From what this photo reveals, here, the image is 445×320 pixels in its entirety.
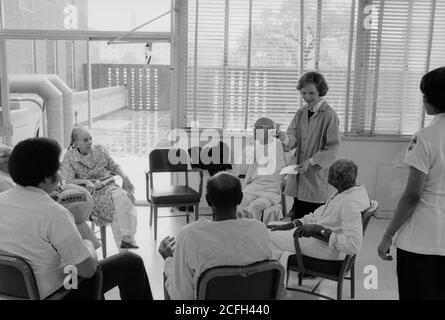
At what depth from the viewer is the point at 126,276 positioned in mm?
2326

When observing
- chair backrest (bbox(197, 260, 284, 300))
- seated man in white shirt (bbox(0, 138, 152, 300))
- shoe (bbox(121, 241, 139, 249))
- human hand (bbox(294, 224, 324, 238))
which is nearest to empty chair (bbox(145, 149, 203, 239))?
shoe (bbox(121, 241, 139, 249))

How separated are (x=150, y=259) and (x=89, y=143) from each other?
1.14 metres

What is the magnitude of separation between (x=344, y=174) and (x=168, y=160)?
2374 mm

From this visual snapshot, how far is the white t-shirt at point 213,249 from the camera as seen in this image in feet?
6.15

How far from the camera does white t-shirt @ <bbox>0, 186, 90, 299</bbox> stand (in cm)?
185

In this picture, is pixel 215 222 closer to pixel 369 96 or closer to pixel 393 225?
pixel 393 225

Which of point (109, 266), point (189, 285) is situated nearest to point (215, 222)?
point (189, 285)

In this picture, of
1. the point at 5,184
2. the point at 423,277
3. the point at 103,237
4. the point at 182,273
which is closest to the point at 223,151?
the point at 103,237

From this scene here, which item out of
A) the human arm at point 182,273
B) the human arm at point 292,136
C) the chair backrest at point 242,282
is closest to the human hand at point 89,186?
the human arm at point 292,136

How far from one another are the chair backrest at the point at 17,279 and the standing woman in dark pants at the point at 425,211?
1.56 metres

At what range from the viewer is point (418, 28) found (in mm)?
5188

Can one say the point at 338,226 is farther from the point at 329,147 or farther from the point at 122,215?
the point at 122,215

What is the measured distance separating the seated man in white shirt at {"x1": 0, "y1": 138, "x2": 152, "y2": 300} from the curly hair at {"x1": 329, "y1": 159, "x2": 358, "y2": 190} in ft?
4.86

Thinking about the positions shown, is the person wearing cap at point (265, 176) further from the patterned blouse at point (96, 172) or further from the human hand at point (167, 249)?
the human hand at point (167, 249)
